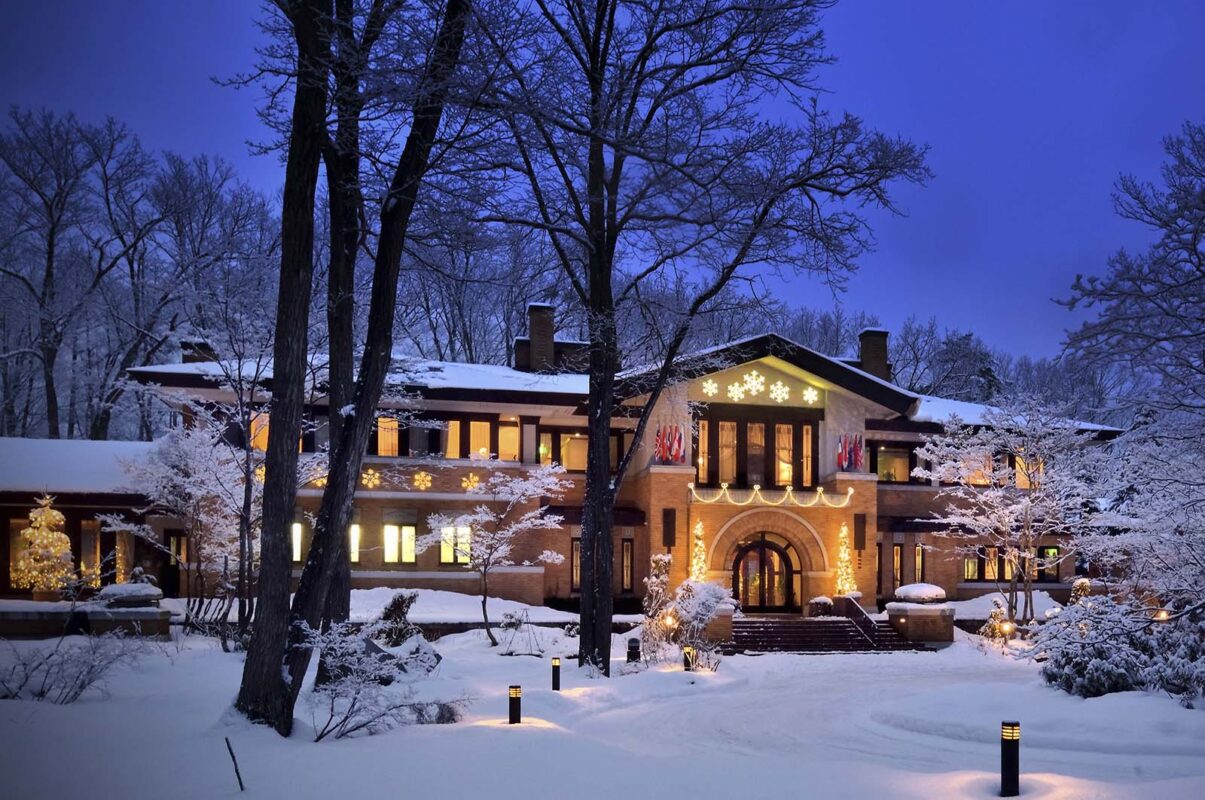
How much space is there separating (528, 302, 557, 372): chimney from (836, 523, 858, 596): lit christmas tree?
11263mm

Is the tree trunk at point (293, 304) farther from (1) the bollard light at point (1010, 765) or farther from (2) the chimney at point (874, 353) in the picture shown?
(2) the chimney at point (874, 353)

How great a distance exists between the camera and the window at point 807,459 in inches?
1281

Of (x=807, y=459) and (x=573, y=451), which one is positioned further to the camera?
(x=573, y=451)

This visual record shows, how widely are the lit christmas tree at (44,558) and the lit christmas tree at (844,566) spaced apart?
21.6 m

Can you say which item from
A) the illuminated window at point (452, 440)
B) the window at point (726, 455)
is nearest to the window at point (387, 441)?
the illuminated window at point (452, 440)

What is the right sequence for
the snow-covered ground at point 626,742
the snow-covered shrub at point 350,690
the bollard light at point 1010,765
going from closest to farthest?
the snow-covered ground at point 626,742
the bollard light at point 1010,765
the snow-covered shrub at point 350,690

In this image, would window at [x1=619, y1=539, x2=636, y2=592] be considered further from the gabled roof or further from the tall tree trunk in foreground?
the tall tree trunk in foreground

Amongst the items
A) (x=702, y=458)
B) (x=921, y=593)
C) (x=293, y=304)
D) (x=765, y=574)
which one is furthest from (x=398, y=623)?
(x=921, y=593)

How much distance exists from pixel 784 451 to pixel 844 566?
4039 mm

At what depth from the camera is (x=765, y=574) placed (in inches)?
1264

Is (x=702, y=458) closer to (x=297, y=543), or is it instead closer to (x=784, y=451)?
(x=784, y=451)

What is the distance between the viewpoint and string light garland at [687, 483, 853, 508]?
30875 mm

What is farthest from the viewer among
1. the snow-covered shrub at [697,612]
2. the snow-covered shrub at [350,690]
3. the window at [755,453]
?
the window at [755,453]

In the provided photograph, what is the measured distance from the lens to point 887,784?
945cm
